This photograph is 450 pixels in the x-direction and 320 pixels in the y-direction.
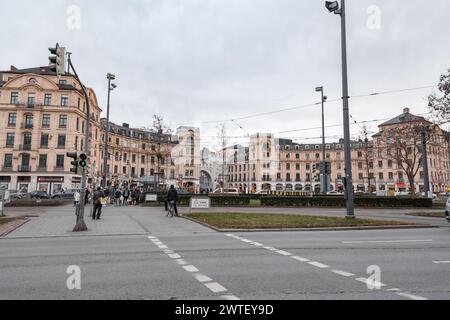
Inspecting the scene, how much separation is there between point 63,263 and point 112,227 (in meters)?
8.23

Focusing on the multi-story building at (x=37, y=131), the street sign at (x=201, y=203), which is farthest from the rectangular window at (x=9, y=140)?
the street sign at (x=201, y=203)

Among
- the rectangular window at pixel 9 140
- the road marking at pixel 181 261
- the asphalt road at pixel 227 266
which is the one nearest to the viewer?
the asphalt road at pixel 227 266

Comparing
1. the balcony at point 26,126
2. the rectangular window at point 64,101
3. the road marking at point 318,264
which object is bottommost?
the road marking at point 318,264

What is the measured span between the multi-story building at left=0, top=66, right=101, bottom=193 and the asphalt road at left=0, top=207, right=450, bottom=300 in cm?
5268

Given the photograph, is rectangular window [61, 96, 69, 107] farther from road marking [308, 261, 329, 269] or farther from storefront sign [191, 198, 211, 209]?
road marking [308, 261, 329, 269]

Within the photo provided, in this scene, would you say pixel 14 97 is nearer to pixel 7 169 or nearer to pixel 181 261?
pixel 7 169

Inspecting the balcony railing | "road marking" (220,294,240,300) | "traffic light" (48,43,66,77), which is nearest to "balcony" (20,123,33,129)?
the balcony railing

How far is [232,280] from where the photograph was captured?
6191 millimetres

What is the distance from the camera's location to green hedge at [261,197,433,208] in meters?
33.5

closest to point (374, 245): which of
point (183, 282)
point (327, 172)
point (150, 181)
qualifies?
point (183, 282)

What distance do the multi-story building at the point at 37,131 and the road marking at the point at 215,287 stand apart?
59324 mm

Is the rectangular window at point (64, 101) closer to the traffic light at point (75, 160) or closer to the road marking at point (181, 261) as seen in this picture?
the traffic light at point (75, 160)

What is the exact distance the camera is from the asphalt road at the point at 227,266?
18.0 feet

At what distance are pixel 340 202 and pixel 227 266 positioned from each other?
28574 mm
